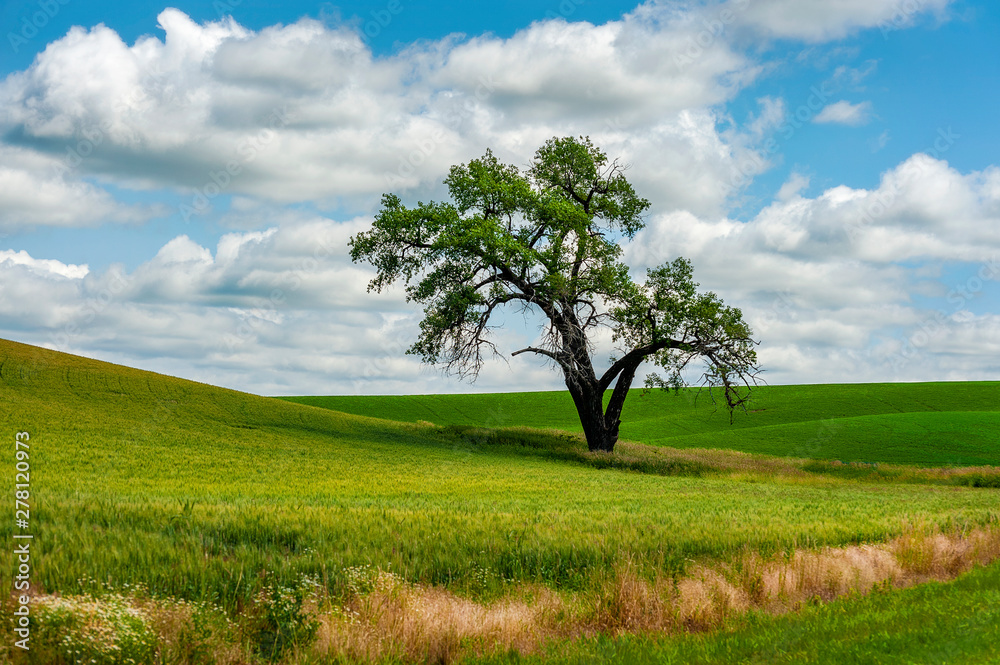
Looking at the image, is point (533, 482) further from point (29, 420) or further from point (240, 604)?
point (29, 420)

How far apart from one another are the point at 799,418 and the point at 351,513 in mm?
66576

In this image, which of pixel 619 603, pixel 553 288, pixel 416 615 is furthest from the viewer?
pixel 553 288

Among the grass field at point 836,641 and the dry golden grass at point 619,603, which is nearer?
the grass field at point 836,641

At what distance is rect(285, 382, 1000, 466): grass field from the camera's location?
166 feet

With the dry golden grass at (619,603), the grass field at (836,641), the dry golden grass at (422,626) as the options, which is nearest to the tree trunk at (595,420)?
the dry golden grass at (619,603)

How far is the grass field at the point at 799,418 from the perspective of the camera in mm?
50656

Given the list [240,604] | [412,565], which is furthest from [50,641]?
[412,565]

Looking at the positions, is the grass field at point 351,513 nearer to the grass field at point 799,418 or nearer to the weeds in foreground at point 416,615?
the weeds in foreground at point 416,615

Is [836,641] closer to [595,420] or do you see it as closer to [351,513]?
[351,513]

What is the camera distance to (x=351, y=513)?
13.5 meters

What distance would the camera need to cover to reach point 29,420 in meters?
29.4

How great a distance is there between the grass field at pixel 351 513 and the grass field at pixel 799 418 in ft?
66.1

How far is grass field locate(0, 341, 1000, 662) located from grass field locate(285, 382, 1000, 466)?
2015 cm

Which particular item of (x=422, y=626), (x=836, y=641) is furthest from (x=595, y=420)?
(x=422, y=626)
